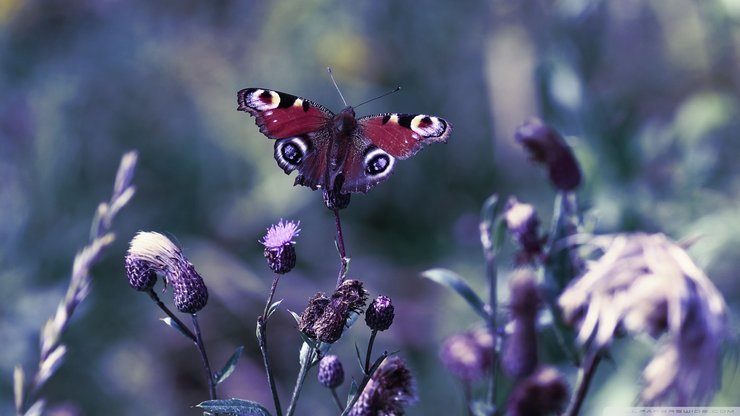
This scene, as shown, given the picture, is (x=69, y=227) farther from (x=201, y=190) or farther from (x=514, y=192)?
(x=514, y=192)

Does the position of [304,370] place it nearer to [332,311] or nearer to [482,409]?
[332,311]

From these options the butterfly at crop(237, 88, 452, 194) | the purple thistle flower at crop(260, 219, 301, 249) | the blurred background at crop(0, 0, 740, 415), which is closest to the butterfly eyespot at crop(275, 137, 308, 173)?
the butterfly at crop(237, 88, 452, 194)

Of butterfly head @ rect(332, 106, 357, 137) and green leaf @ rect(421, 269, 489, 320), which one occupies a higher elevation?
butterfly head @ rect(332, 106, 357, 137)

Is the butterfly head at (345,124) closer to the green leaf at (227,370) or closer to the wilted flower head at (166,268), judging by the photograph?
the wilted flower head at (166,268)

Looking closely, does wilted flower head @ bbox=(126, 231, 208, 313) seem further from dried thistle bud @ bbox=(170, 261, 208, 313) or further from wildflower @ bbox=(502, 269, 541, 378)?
wildflower @ bbox=(502, 269, 541, 378)

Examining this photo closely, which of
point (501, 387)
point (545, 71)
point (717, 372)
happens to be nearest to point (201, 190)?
point (545, 71)

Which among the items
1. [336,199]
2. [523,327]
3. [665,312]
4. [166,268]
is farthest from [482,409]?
[166,268]
